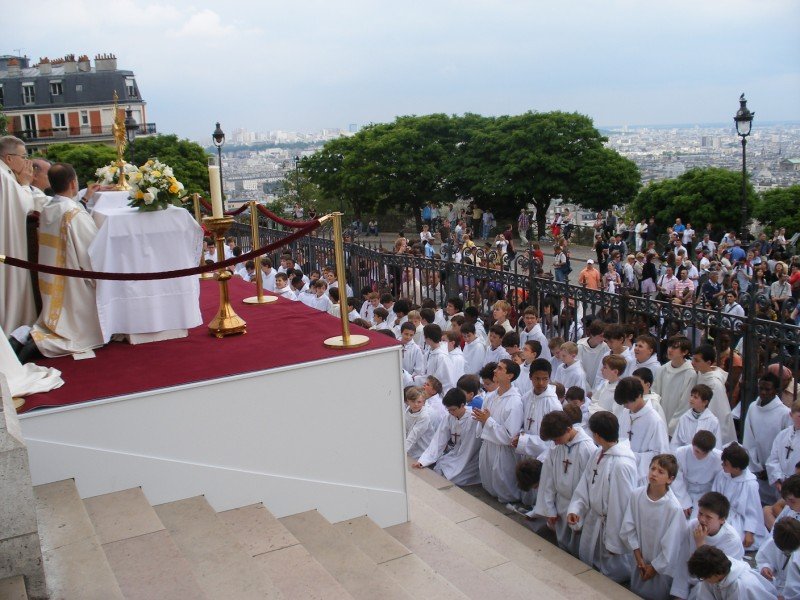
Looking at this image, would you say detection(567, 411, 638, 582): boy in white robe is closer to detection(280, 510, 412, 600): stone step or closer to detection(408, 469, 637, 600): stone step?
detection(408, 469, 637, 600): stone step

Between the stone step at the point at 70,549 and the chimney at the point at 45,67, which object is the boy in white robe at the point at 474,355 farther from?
the chimney at the point at 45,67

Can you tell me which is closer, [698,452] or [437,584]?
[437,584]

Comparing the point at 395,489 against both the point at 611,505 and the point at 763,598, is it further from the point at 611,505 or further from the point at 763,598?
the point at 763,598

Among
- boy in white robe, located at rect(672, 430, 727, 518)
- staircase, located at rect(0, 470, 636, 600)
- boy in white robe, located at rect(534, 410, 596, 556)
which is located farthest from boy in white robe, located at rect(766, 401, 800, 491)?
staircase, located at rect(0, 470, 636, 600)

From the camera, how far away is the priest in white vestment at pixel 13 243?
593cm

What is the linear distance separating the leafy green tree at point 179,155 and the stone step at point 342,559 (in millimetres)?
42641

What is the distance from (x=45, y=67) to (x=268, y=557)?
76620 millimetres

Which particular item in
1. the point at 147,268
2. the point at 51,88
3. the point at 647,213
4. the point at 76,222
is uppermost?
the point at 51,88

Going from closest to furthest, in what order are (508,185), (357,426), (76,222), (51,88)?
(357,426), (76,222), (508,185), (51,88)

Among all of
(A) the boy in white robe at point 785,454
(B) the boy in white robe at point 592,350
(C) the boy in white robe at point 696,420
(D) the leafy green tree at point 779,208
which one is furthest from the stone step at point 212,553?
(D) the leafy green tree at point 779,208

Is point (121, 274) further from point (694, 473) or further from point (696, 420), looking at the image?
point (696, 420)

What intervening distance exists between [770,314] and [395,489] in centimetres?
504

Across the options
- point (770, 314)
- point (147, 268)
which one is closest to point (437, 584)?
point (147, 268)

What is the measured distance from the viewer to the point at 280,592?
4012 millimetres
